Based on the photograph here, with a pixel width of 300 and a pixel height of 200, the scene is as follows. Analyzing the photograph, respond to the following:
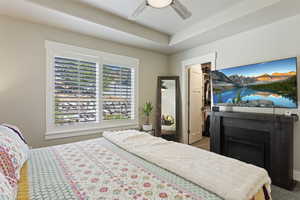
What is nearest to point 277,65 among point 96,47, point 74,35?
point 96,47

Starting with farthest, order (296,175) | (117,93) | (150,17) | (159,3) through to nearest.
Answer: (117,93)
(150,17)
(296,175)
(159,3)

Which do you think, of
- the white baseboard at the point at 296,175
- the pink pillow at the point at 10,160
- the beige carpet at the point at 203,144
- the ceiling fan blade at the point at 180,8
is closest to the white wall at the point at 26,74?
the pink pillow at the point at 10,160

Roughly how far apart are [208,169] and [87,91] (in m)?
2.50

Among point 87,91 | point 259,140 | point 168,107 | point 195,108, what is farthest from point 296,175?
point 87,91

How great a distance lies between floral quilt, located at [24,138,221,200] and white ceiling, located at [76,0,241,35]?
2.10 meters

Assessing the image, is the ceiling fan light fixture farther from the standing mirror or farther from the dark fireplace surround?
the standing mirror

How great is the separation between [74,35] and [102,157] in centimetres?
232

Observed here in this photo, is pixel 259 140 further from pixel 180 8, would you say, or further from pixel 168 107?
pixel 180 8

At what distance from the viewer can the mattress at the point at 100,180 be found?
2.73 ft

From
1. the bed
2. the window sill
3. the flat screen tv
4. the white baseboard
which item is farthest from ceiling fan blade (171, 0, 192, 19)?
the white baseboard

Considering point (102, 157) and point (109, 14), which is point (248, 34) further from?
point (102, 157)

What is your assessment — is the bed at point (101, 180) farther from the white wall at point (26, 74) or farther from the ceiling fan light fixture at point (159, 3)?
the ceiling fan light fixture at point (159, 3)

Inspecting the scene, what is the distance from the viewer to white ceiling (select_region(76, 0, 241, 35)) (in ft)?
7.17

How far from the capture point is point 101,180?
99 cm
